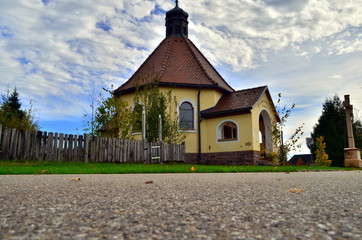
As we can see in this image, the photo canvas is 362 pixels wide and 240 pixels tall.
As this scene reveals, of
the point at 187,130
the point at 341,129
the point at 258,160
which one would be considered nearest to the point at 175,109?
the point at 187,130

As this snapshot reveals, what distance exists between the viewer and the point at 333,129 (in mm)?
30391

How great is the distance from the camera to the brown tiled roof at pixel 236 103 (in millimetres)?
18328

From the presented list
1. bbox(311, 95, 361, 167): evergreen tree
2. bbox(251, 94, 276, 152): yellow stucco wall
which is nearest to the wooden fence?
bbox(251, 94, 276, 152): yellow stucco wall

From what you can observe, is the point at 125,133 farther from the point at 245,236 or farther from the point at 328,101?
the point at 328,101

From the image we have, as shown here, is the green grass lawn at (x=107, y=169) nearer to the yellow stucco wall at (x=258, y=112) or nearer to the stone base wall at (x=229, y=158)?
the stone base wall at (x=229, y=158)

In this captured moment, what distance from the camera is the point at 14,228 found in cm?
166

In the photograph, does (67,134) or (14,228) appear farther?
(67,134)

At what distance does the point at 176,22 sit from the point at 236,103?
31.8ft

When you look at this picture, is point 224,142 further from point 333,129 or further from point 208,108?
point 333,129

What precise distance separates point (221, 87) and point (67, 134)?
10.8 meters

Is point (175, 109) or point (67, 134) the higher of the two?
point (175, 109)

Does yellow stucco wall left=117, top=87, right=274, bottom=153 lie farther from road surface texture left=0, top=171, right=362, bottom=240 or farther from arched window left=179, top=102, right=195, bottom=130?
road surface texture left=0, top=171, right=362, bottom=240

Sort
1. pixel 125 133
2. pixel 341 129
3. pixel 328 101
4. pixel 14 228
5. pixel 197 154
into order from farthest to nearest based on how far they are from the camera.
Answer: pixel 328 101 < pixel 341 129 < pixel 197 154 < pixel 125 133 < pixel 14 228

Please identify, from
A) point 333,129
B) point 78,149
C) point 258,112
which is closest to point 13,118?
point 78,149
